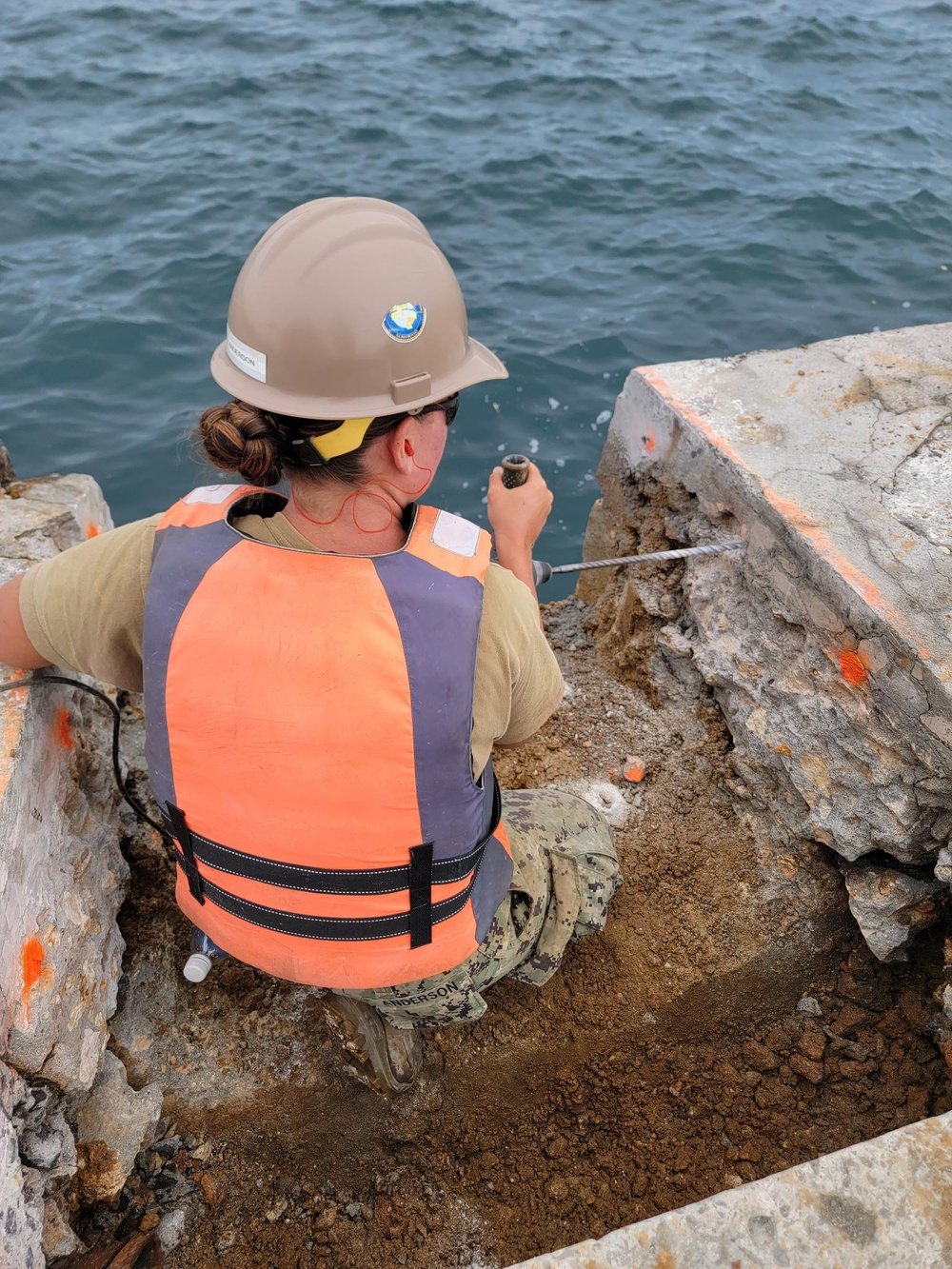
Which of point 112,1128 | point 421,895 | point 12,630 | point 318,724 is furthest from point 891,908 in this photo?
point 12,630

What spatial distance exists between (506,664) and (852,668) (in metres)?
1.18

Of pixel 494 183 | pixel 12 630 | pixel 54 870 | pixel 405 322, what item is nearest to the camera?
pixel 405 322

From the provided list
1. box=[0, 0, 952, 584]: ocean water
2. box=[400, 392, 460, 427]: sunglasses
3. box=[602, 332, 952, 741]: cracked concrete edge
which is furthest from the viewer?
box=[0, 0, 952, 584]: ocean water

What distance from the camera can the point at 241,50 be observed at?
9.26 m

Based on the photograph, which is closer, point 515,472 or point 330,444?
point 330,444

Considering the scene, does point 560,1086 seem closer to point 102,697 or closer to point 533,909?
point 533,909

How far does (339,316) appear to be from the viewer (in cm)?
178

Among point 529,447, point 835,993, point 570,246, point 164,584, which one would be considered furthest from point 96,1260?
point 570,246

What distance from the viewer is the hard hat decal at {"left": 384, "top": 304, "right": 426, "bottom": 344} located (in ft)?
5.92

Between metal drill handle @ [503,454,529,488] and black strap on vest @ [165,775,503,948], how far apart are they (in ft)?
2.86

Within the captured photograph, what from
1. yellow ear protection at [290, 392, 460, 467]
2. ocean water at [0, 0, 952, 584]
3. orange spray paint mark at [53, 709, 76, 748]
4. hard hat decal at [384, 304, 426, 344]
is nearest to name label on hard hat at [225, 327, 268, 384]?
yellow ear protection at [290, 392, 460, 467]

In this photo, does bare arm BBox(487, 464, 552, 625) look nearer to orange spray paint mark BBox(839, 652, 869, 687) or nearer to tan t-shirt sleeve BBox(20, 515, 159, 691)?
tan t-shirt sleeve BBox(20, 515, 159, 691)

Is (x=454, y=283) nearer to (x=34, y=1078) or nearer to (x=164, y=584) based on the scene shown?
(x=164, y=584)

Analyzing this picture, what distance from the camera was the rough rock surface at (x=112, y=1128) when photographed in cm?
222
